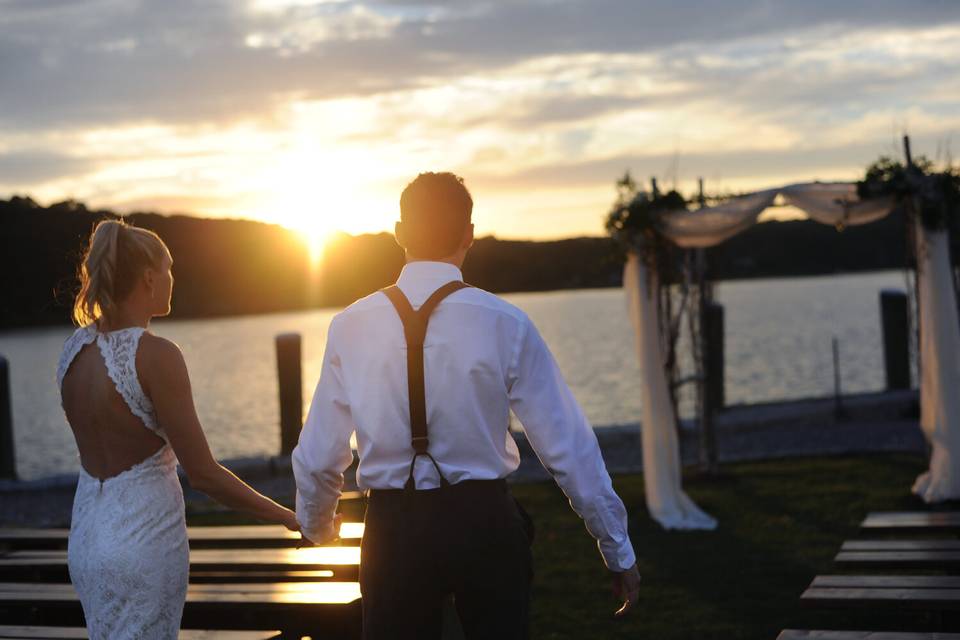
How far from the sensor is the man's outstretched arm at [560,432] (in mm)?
3404

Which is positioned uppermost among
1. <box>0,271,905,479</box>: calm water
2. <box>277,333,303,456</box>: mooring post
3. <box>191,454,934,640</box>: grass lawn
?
<box>277,333,303,456</box>: mooring post

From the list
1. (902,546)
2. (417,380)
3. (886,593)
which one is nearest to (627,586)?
(417,380)

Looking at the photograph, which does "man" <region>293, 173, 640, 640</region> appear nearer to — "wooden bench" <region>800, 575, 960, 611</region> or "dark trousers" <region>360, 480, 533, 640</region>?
"dark trousers" <region>360, 480, 533, 640</region>

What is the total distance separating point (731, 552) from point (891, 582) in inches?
168

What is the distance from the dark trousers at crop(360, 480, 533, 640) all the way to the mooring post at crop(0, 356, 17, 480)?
14233 mm

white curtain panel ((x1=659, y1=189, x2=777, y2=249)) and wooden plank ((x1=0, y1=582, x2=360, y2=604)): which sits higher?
white curtain panel ((x1=659, y1=189, x2=777, y2=249))

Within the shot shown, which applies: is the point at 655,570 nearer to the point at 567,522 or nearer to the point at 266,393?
the point at 567,522

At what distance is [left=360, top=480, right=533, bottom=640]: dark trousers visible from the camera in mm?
3299

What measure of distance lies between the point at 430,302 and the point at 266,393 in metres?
37.6

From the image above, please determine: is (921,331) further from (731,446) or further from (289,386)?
(289,386)

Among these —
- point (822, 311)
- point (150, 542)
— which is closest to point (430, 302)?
point (150, 542)

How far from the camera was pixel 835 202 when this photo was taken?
1135 cm

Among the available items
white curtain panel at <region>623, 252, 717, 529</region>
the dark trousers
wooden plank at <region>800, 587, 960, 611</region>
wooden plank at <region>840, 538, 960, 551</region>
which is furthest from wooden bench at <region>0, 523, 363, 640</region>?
white curtain panel at <region>623, 252, 717, 529</region>

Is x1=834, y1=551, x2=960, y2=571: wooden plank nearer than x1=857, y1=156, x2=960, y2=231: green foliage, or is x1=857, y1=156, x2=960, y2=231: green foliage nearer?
x1=834, y1=551, x2=960, y2=571: wooden plank
